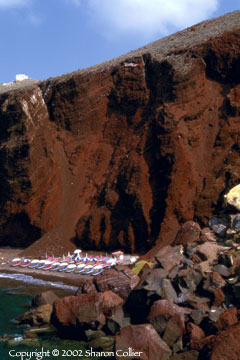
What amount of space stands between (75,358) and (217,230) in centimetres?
842

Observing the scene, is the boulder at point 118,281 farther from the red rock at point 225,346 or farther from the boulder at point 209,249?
the red rock at point 225,346

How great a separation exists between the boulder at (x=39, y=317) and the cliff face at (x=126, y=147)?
1160cm

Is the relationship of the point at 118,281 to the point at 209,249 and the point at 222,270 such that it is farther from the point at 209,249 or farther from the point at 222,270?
the point at 222,270

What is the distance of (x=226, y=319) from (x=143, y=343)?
2.48m

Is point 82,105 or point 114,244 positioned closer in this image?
point 114,244

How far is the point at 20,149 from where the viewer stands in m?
37.6

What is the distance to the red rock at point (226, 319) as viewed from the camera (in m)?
12.5

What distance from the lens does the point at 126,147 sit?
116ft

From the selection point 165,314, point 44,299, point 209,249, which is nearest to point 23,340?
point 44,299

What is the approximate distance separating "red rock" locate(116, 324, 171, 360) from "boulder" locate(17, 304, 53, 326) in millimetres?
4944

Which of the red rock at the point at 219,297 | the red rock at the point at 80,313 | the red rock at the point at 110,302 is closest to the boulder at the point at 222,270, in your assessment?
the red rock at the point at 219,297

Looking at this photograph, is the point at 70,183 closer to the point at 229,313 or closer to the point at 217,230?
the point at 217,230

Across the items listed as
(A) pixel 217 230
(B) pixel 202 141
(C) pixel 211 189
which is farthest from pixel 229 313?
(B) pixel 202 141

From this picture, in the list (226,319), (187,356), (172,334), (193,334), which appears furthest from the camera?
(172,334)
